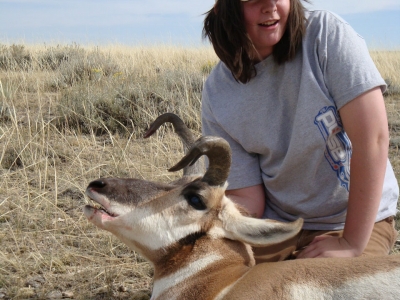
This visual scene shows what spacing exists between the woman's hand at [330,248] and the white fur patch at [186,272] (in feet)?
2.22

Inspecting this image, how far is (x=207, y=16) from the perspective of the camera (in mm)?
3887

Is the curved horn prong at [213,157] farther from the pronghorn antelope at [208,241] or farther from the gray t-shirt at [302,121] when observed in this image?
the gray t-shirt at [302,121]

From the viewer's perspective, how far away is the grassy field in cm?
422

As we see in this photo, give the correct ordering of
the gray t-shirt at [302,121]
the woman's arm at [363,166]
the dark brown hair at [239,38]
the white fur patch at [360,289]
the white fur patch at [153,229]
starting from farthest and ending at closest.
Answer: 1. the dark brown hair at [239,38]
2. the gray t-shirt at [302,121]
3. the woman's arm at [363,166]
4. the white fur patch at [153,229]
5. the white fur patch at [360,289]

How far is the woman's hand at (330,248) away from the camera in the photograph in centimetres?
327

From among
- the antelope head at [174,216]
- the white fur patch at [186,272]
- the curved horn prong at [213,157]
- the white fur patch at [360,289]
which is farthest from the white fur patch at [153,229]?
the white fur patch at [360,289]

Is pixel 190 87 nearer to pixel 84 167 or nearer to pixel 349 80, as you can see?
pixel 84 167

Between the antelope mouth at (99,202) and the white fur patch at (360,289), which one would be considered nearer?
the white fur patch at (360,289)

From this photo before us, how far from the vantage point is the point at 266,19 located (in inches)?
136

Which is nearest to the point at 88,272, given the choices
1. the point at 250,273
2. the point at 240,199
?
the point at 240,199

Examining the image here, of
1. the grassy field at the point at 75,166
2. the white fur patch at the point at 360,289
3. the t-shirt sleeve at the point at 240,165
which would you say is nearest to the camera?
the white fur patch at the point at 360,289

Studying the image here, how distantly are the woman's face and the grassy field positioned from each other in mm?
2047

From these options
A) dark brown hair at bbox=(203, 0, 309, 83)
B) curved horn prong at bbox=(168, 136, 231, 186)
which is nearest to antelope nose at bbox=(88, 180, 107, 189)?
curved horn prong at bbox=(168, 136, 231, 186)

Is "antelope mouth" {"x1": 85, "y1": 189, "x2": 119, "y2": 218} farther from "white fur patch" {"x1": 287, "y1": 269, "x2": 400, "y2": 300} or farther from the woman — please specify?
the woman
